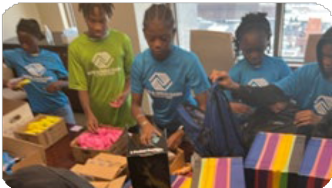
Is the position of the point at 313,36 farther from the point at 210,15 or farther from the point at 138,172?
the point at 138,172

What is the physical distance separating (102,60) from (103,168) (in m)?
0.70

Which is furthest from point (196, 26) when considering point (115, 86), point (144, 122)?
point (144, 122)

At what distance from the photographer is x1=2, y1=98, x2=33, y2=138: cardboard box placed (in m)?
1.71

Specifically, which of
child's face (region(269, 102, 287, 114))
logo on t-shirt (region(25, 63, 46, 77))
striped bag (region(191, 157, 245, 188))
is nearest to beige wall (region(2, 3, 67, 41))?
logo on t-shirt (region(25, 63, 46, 77))

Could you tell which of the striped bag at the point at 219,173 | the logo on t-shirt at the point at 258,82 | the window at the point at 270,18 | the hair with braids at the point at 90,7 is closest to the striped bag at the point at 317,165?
the striped bag at the point at 219,173

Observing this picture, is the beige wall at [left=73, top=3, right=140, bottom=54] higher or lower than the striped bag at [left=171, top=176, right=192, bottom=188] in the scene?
higher

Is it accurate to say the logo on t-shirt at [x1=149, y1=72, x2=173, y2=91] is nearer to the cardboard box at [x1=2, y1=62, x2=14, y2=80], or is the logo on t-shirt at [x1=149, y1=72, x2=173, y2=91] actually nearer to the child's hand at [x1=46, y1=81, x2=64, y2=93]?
the child's hand at [x1=46, y1=81, x2=64, y2=93]

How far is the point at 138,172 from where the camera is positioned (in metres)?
1.09

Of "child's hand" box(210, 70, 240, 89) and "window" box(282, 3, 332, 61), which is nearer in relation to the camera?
"child's hand" box(210, 70, 240, 89)

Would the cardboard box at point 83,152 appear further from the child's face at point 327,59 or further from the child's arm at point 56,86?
the child's face at point 327,59

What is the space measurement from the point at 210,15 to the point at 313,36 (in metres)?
1.27

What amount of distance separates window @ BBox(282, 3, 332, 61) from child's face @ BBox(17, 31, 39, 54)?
203 centimetres

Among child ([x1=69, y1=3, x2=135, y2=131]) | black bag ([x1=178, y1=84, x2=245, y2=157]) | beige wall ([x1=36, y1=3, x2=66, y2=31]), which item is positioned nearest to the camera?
black bag ([x1=178, y1=84, x2=245, y2=157])

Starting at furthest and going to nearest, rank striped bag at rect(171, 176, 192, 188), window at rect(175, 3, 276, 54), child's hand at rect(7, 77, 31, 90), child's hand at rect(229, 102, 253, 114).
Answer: window at rect(175, 3, 276, 54) < child's hand at rect(7, 77, 31, 90) < child's hand at rect(229, 102, 253, 114) < striped bag at rect(171, 176, 192, 188)
